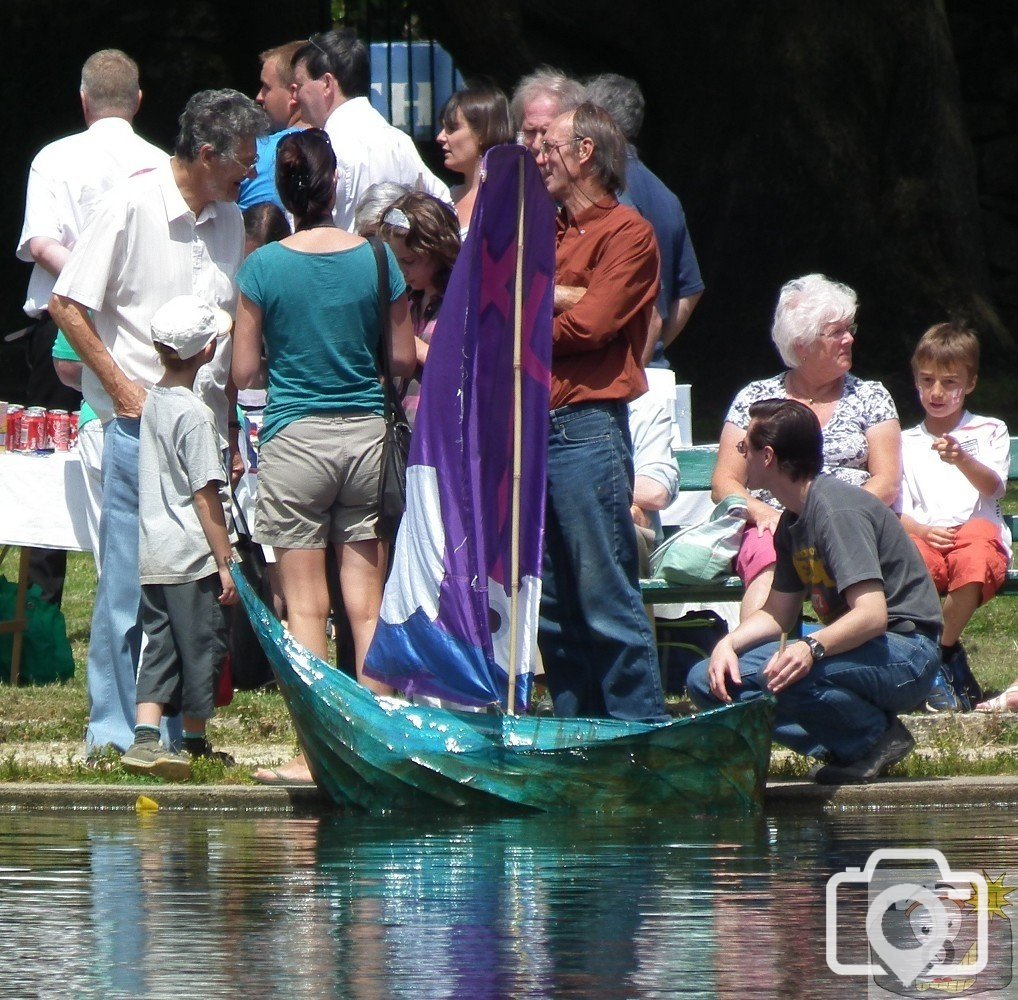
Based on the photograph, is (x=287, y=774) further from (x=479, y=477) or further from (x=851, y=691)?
(x=851, y=691)

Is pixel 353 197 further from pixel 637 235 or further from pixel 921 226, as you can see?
pixel 921 226

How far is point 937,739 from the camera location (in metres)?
7.89

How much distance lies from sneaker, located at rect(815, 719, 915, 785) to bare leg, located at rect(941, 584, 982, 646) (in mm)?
1155

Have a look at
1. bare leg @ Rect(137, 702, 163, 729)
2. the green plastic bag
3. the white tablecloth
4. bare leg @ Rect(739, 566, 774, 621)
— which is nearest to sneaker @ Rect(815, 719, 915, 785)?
bare leg @ Rect(739, 566, 774, 621)

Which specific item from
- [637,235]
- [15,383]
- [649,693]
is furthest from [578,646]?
[15,383]

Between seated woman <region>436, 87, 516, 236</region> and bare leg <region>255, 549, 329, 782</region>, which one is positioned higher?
seated woman <region>436, 87, 516, 236</region>

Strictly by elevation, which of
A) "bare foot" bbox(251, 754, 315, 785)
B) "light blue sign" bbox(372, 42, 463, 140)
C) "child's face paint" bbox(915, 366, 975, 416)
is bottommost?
"bare foot" bbox(251, 754, 315, 785)

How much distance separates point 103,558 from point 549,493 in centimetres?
163

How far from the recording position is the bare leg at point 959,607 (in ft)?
27.3

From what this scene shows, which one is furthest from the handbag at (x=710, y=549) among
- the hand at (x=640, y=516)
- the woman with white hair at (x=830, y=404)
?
the hand at (x=640, y=516)

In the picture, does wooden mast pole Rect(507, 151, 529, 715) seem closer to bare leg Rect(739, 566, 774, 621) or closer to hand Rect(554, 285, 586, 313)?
hand Rect(554, 285, 586, 313)

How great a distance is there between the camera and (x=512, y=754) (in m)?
6.69

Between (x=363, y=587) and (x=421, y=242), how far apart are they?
3.93ft

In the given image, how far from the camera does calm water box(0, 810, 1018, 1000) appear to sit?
15.2 feet
